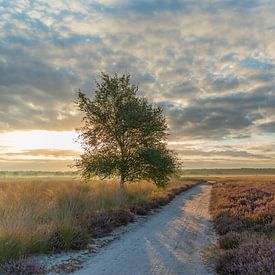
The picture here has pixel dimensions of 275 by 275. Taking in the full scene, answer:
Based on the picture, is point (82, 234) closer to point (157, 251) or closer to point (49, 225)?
point (49, 225)

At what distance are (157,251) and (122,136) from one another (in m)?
19.2

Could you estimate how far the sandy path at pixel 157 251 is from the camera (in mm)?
10094

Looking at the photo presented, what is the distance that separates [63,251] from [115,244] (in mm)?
2353

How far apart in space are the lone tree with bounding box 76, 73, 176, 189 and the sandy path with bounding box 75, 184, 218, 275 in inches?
463

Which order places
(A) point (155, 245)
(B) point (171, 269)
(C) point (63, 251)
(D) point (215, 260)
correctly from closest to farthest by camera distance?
1. (B) point (171, 269)
2. (D) point (215, 260)
3. (C) point (63, 251)
4. (A) point (155, 245)

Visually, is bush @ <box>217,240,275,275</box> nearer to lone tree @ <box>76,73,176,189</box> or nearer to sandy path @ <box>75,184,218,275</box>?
sandy path @ <box>75,184,218,275</box>

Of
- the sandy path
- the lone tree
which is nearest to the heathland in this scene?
the sandy path

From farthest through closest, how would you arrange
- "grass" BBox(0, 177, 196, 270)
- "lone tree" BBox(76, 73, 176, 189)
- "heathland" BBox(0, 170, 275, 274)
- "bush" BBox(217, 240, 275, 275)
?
→ "lone tree" BBox(76, 73, 176, 189), "grass" BBox(0, 177, 196, 270), "heathland" BBox(0, 170, 275, 274), "bush" BBox(217, 240, 275, 275)

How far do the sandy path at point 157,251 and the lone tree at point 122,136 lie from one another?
11762 millimetres

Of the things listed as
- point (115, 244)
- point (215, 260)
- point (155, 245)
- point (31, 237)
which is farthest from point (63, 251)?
point (215, 260)

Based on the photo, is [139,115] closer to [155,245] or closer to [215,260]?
[155,245]

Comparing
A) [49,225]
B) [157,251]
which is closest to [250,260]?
[157,251]

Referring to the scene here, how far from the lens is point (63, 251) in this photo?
11.9m

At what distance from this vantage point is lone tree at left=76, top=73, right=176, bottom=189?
30.5m
